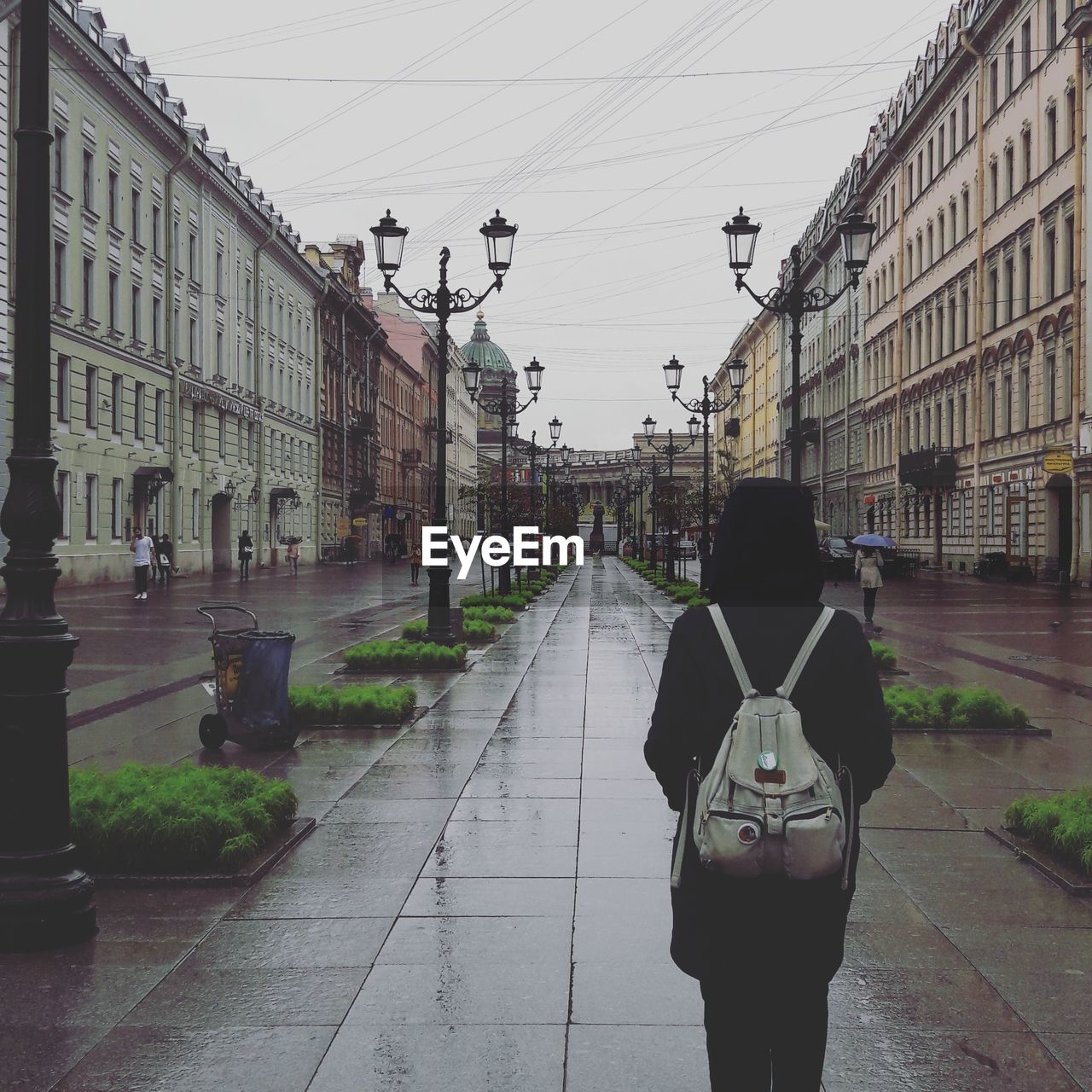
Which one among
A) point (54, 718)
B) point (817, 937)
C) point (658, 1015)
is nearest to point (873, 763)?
point (817, 937)

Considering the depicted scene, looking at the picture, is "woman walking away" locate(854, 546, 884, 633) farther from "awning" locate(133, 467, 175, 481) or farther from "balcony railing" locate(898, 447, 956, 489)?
"balcony railing" locate(898, 447, 956, 489)

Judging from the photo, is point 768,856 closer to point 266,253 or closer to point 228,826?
point 228,826

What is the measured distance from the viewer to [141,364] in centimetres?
4044

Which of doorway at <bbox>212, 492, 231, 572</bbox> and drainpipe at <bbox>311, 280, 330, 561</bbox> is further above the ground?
drainpipe at <bbox>311, 280, 330, 561</bbox>

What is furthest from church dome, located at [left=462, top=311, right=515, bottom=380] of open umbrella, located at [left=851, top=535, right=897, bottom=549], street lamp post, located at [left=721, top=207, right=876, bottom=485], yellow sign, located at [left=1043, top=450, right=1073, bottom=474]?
street lamp post, located at [left=721, top=207, right=876, bottom=485]

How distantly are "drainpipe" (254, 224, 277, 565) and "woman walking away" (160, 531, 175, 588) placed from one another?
12189 millimetres

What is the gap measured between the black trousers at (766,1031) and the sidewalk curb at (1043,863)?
305cm

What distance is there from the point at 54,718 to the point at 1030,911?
12.9ft

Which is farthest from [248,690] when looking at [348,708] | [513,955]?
[513,955]

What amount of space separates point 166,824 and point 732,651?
3.77 metres

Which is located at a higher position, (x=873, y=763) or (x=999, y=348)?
(x=999, y=348)

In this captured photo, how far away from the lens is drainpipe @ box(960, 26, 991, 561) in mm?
45531

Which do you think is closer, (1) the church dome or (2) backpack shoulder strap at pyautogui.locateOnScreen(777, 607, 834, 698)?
(2) backpack shoulder strap at pyautogui.locateOnScreen(777, 607, 834, 698)

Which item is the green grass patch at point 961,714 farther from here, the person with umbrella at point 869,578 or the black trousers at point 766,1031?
the person with umbrella at point 869,578
